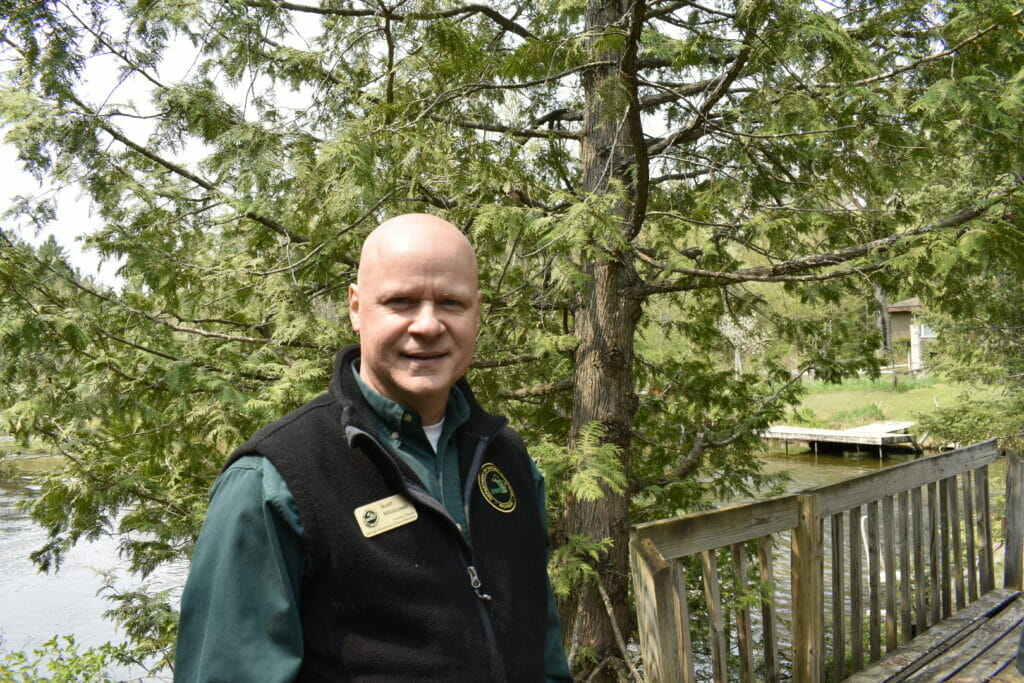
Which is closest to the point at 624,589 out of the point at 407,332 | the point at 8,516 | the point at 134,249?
the point at 134,249

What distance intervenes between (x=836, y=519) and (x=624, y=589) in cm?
162

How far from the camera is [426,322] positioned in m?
1.62

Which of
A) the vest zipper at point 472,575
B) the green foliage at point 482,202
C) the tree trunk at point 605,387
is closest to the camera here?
the vest zipper at point 472,575

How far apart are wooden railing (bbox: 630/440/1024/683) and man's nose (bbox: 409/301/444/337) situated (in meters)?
1.66

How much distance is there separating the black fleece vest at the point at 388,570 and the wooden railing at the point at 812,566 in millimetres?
1437

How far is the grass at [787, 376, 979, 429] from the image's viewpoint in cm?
2895

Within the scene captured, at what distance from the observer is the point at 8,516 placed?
13758mm

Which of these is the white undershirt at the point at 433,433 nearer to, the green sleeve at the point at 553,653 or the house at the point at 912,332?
the green sleeve at the point at 553,653

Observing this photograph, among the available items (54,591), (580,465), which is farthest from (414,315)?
(54,591)

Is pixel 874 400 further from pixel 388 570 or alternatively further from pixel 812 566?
pixel 388 570

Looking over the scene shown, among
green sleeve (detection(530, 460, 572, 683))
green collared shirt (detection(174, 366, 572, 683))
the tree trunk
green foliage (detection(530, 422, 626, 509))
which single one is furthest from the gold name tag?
the tree trunk

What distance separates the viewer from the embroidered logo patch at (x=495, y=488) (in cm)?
175

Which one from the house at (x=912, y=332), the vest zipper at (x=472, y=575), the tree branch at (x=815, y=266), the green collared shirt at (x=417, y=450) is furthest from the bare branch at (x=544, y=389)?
the house at (x=912, y=332)

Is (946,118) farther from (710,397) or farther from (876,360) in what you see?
(710,397)
